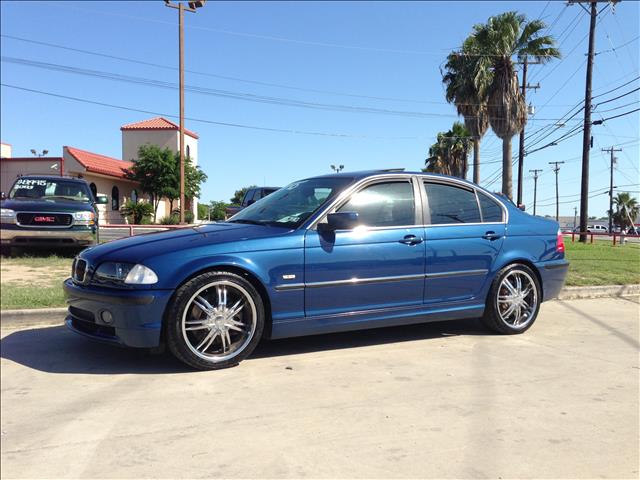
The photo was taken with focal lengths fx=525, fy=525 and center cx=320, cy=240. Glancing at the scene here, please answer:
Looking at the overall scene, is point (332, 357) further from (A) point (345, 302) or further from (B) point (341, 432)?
(B) point (341, 432)

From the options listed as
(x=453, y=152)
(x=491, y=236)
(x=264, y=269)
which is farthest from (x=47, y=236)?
(x=453, y=152)

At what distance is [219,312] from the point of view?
4156 millimetres

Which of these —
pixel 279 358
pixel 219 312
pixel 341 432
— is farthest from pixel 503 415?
pixel 219 312

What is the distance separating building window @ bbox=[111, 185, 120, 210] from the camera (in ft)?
21.0

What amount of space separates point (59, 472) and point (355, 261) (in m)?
2.74

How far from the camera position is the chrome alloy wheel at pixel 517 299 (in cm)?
554

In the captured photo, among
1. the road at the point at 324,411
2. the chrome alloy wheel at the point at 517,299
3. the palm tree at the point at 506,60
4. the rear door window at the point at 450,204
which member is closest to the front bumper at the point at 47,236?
the road at the point at 324,411

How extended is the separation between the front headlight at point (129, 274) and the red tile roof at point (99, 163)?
1.05 metres

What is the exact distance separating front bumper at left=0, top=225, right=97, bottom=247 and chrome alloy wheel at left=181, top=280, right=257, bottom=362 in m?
1.64

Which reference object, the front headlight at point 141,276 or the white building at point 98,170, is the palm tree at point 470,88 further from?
the front headlight at point 141,276

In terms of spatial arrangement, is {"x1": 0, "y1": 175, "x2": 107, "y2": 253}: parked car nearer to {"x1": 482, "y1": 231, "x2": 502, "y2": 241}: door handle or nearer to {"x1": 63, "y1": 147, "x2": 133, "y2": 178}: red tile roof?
{"x1": 63, "y1": 147, "x2": 133, "y2": 178}: red tile roof

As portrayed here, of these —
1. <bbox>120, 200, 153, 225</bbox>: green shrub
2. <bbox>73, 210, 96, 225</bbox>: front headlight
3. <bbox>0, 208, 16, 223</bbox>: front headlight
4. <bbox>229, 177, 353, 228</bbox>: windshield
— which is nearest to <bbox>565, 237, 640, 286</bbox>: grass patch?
<bbox>229, 177, 353, 228</bbox>: windshield

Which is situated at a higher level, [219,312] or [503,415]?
[219,312]

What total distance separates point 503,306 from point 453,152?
38.0 m
